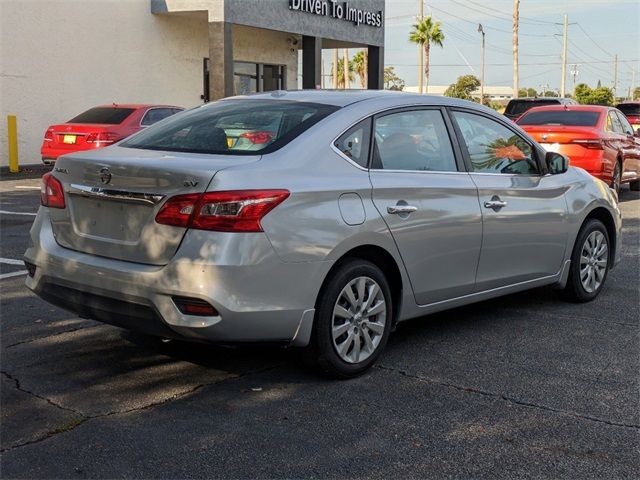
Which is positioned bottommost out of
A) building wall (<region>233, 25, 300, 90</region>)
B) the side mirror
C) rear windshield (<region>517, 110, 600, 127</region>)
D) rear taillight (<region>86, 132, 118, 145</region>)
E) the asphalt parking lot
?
the asphalt parking lot

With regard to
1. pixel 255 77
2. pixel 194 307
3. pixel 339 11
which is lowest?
pixel 194 307

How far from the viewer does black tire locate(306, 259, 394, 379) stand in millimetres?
4316

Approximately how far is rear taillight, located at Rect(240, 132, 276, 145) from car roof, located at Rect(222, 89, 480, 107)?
1.78 feet

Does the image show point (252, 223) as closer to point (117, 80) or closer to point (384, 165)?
point (384, 165)

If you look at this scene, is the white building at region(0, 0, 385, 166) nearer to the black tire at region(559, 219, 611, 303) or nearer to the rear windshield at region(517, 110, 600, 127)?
the rear windshield at region(517, 110, 600, 127)

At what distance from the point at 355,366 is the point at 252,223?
1.12 metres

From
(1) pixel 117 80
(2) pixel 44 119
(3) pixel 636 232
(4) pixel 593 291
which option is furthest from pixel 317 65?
(4) pixel 593 291

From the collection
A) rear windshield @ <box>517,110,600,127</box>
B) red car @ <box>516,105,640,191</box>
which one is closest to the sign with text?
rear windshield @ <box>517,110,600,127</box>

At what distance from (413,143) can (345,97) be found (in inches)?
20.7

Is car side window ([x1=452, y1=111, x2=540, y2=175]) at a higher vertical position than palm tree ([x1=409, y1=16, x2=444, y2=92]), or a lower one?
lower

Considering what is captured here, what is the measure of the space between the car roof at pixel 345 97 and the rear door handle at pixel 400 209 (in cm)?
72

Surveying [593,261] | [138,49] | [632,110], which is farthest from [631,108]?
[593,261]

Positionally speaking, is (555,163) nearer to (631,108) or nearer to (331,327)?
(331,327)

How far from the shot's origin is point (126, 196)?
4.17 metres
